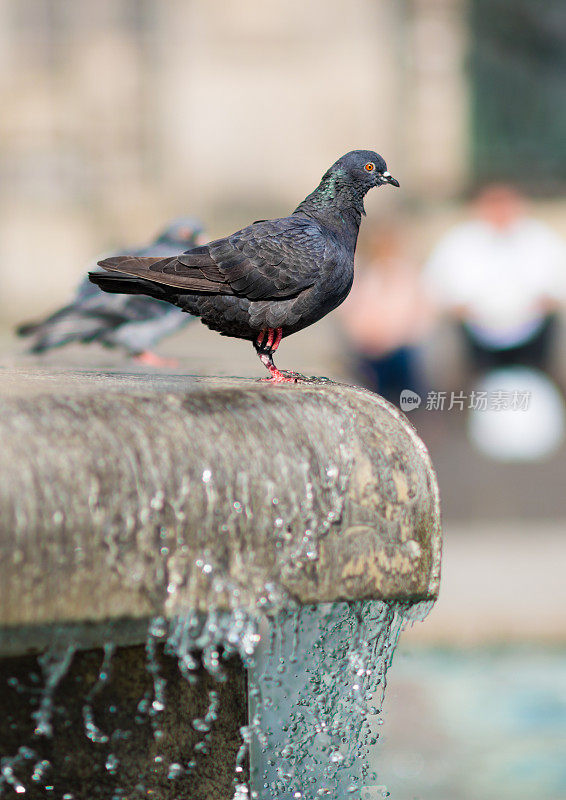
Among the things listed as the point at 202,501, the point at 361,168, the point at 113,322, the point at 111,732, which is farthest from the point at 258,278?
the point at 113,322

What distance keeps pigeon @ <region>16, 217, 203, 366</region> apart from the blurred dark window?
29.9ft

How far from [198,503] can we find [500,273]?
5.68m

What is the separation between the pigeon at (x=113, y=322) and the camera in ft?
15.5

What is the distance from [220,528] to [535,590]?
4.18 m

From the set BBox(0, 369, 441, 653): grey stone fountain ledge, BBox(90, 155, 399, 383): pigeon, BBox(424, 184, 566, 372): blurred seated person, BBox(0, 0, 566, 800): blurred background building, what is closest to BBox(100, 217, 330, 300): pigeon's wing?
BBox(90, 155, 399, 383): pigeon

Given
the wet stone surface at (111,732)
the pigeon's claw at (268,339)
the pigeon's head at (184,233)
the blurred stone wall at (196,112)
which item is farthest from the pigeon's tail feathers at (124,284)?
the blurred stone wall at (196,112)

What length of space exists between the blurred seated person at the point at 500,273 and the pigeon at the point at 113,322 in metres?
3.26

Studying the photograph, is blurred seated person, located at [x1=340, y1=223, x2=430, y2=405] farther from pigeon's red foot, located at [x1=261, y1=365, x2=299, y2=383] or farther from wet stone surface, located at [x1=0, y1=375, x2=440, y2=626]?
wet stone surface, located at [x1=0, y1=375, x2=440, y2=626]

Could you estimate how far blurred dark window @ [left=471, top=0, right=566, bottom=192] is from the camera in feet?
44.5

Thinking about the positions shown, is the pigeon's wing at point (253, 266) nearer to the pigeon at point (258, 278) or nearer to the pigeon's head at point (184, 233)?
the pigeon at point (258, 278)

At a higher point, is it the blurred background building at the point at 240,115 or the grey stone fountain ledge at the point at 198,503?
the grey stone fountain ledge at the point at 198,503

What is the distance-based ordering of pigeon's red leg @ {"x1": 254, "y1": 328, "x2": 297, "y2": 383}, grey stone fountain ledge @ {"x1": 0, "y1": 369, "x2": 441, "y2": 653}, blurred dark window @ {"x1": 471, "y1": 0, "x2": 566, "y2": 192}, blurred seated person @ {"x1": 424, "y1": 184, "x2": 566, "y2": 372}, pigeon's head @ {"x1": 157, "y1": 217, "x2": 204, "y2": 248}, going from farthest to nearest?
blurred dark window @ {"x1": 471, "y1": 0, "x2": 566, "y2": 192} → blurred seated person @ {"x1": 424, "y1": 184, "x2": 566, "y2": 372} → pigeon's head @ {"x1": 157, "y1": 217, "x2": 204, "y2": 248} → pigeon's red leg @ {"x1": 254, "y1": 328, "x2": 297, "y2": 383} → grey stone fountain ledge @ {"x1": 0, "y1": 369, "x2": 441, "y2": 653}

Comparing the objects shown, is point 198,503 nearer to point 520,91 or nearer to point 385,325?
point 385,325

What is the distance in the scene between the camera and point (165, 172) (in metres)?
13.6
